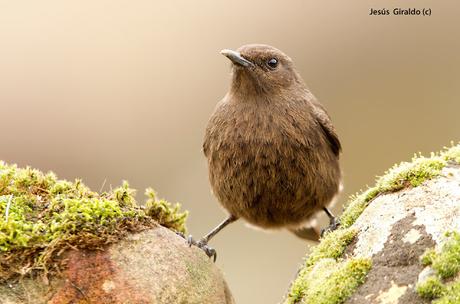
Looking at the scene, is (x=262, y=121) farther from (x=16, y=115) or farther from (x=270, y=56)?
(x=16, y=115)

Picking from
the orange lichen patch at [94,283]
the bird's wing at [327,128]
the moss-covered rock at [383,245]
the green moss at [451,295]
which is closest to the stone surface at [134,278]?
the orange lichen patch at [94,283]

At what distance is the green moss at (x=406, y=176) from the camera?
15.9 ft

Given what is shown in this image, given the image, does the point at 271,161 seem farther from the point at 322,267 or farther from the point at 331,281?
the point at 331,281

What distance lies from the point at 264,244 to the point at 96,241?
6.60 metres

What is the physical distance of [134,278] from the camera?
4.40 m

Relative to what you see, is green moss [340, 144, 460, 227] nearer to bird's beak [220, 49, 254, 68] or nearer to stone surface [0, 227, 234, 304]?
stone surface [0, 227, 234, 304]

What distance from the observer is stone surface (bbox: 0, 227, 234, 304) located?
4.16m

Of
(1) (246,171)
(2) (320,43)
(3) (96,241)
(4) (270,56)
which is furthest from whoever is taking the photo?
(2) (320,43)

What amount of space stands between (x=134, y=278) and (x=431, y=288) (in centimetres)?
162

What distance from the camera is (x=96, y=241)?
4406mm

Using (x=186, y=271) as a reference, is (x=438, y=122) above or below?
above

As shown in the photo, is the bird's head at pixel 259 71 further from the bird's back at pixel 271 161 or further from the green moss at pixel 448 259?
the green moss at pixel 448 259

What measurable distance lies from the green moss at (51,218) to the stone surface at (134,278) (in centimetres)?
8

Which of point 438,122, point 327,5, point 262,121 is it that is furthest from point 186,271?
point 327,5
